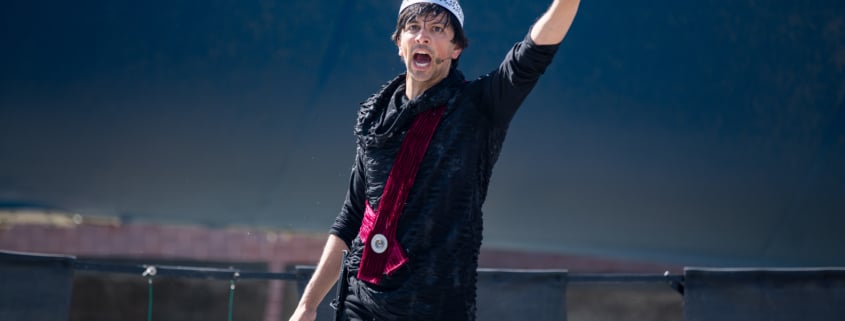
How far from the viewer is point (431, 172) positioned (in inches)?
69.9

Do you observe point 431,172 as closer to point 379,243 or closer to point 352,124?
point 379,243

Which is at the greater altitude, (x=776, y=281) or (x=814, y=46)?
(x=814, y=46)

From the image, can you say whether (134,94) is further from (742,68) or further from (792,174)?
(792,174)

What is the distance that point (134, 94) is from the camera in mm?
3703

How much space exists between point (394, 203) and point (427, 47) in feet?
0.98

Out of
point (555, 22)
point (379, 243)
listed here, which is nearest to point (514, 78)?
point (555, 22)

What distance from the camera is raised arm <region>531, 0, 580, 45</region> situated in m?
1.64

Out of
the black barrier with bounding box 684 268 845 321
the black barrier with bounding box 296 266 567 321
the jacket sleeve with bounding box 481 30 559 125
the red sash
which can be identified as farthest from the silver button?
the black barrier with bounding box 684 268 845 321

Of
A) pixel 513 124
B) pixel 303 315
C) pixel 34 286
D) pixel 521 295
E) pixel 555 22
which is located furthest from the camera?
pixel 513 124

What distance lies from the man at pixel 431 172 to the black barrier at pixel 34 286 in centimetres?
170

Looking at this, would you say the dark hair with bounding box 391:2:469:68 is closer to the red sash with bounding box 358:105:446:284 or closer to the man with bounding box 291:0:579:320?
the man with bounding box 291:0:579:320

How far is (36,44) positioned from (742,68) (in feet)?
9.58

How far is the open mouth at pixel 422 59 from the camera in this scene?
6.02ft

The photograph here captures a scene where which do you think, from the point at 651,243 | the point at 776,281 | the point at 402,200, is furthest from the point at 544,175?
the point at 402,200
